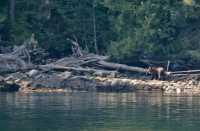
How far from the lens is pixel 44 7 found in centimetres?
6794

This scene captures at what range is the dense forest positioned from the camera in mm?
65000

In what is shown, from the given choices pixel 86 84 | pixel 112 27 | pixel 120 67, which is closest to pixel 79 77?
pixel 86 84

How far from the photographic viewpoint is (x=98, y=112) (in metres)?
40.2

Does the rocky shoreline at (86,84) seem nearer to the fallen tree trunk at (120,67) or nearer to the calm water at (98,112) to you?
the calm water at (98,112)

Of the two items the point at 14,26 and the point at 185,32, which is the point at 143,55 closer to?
the point at 185,32

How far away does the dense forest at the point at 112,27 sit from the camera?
65000 mm

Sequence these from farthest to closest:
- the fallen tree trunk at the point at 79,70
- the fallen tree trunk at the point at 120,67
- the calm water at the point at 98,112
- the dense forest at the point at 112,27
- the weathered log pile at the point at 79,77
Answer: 1. the dense forest at the point at 112,27
2. the fallen tree trunk at the point at 120,67
3. the fallen tree trunk at the point at 79,70
4. the weathered log pile at the point at 79,77
5. the calm water at the point at 98,112

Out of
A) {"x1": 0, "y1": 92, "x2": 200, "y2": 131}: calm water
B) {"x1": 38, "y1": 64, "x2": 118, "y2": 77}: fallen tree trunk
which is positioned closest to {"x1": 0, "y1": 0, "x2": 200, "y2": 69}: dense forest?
{"x1": 38, "y1": 64, "x2": 118, "y2": 77}: fallen tree trunk

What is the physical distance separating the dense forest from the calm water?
12.7 m

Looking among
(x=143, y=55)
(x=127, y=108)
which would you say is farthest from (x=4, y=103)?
(x=143, y=55)

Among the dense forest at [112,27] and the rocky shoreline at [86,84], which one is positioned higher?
the dense forest at [112,27]

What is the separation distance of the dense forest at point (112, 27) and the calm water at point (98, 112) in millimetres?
12690

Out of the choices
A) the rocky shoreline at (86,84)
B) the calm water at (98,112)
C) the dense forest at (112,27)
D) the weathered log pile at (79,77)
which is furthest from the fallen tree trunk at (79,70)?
the calm water at (98,112)

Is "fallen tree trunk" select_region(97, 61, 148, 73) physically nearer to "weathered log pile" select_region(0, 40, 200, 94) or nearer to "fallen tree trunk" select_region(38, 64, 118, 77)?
"weathered log pile" select_region(0, 40, 200, 94)
